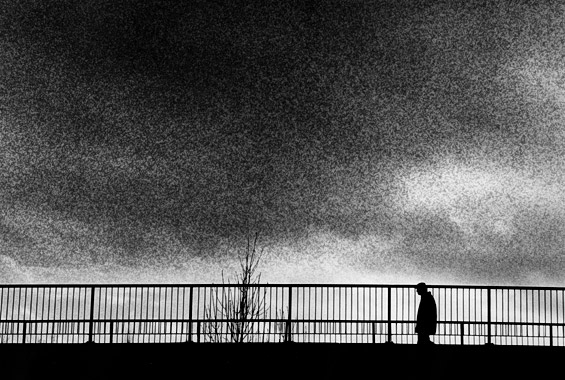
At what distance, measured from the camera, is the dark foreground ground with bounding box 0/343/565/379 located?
1989cm

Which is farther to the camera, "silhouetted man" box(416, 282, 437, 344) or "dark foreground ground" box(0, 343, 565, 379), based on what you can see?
"silhouetted man" box(416, 282, 437, 344)

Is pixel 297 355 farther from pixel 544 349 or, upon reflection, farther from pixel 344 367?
pixel 544 349

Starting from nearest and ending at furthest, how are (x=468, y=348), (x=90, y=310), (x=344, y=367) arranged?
(x=344, y=367) → (x=468, y=348) → (x=90, y=310)

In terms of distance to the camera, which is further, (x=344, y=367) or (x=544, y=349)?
(x=544, y=349)

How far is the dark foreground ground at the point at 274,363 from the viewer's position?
65.3 ft

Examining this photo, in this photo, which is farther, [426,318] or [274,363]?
[426,318]

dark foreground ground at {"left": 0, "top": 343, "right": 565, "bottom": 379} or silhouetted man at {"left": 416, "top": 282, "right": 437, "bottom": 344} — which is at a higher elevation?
silhouetted man at {"left": 416, "top": 282, "right": 437, "bottom": 344}

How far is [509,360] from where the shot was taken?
20.4m

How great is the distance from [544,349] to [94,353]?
11.5 metres

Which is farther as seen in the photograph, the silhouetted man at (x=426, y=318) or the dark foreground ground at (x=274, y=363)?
the silhouetted man at (x=426, y=318)

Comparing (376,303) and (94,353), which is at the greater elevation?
(376,303)

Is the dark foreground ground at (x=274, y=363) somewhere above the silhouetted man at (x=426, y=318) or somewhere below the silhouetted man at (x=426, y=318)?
below

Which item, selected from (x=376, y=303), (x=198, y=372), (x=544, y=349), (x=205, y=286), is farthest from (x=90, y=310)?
(x=544, y=349)

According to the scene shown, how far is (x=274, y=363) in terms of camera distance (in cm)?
2041
